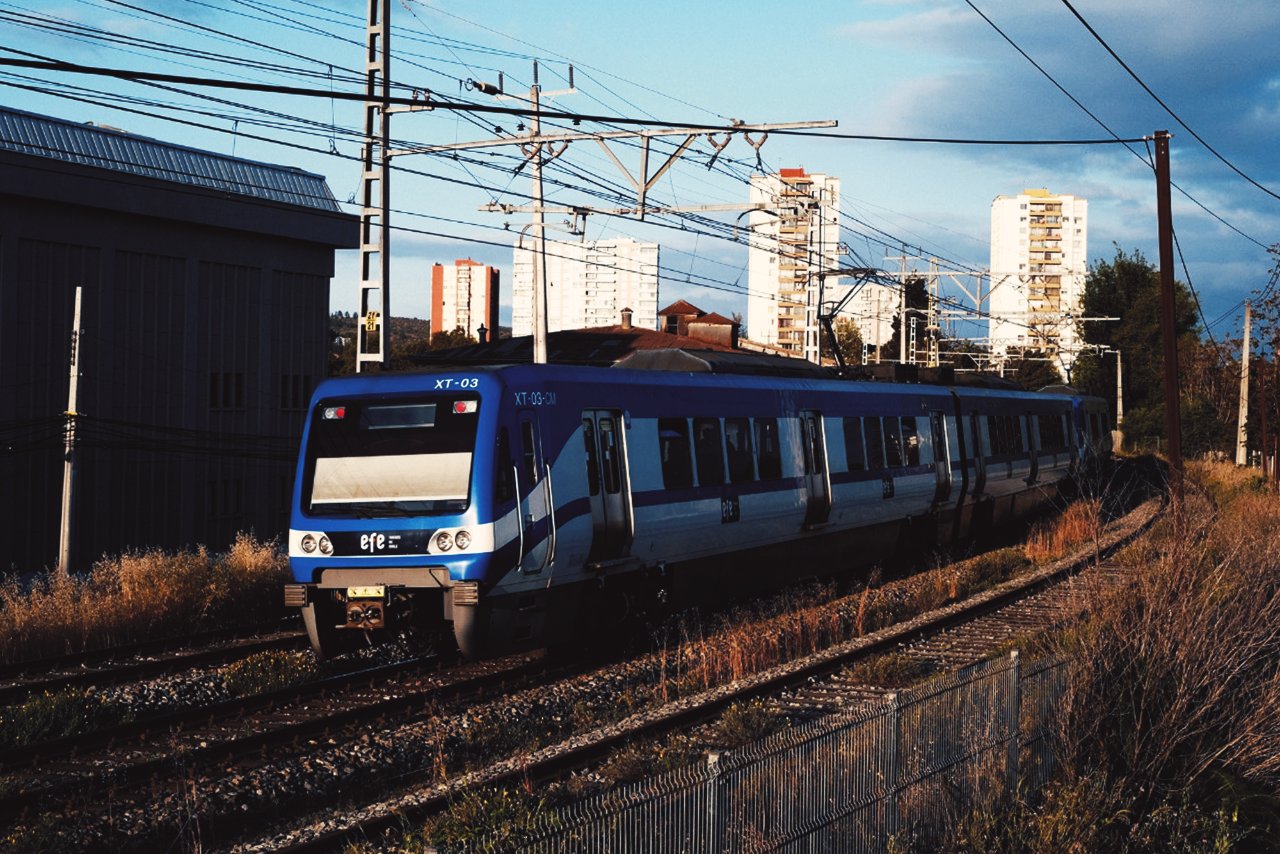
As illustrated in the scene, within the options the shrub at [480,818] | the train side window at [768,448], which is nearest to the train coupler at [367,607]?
the shrub at [480,818]

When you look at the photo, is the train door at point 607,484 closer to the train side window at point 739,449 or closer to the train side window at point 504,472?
the train side window at point 504,472

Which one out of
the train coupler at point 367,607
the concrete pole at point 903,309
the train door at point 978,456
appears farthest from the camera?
the concrete pole at point 903,309

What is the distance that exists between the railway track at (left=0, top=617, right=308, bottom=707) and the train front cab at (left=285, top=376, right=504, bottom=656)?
2005mm

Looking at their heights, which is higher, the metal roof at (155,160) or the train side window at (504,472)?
the metal roof at (155,160)

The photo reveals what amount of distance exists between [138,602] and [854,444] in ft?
31.7

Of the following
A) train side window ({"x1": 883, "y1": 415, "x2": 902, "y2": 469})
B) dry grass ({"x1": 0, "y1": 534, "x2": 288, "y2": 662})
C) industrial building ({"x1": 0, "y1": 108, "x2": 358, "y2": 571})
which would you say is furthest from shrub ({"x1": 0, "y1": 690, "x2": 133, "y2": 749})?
train side window ({"x1": 883, "y1": 415, "x2": 902, "y2": 469})

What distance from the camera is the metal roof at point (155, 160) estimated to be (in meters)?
25.8

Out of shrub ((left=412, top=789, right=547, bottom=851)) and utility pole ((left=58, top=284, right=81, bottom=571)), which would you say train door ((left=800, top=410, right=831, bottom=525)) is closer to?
shrub ((left=412, top=789, right=547, bottom=851))

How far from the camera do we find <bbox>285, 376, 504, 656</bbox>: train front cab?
11992 mm

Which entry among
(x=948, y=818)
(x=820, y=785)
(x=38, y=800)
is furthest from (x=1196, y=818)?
(x=38, y=800)

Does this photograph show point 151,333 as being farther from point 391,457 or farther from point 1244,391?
point 1244,391

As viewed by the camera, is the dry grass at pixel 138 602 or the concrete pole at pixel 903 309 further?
the concrete pole at pixel 903 309

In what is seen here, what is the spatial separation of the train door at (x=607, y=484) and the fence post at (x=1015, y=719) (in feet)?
16.6

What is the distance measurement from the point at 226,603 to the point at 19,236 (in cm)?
1021
